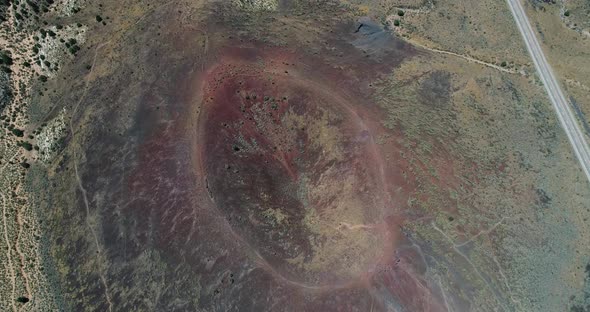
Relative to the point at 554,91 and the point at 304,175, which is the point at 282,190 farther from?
the point at 554,91

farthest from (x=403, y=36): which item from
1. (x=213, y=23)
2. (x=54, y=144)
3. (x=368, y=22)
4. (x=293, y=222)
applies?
(x=54, y=144)

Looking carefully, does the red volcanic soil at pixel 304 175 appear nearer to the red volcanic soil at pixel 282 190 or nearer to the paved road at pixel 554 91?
the red volcanic soil at pixel 282 190

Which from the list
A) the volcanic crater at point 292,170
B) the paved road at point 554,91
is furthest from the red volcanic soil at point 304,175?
the paved road at point 554,91

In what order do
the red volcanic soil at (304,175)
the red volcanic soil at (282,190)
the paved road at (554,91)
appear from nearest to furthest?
the red volcanic soil at (282,190)
the red volcanic soil at (304,175)
the paved road at (554,91)

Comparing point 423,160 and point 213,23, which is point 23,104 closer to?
point 213,23

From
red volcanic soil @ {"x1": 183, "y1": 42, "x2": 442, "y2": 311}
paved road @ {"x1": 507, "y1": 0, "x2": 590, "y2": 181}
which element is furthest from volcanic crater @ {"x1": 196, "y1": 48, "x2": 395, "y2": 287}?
paved road @ {"x1": 507, "y1": 0, "x2": 590, "y2": 181}

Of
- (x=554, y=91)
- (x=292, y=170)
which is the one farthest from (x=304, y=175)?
(x=554, y=91)

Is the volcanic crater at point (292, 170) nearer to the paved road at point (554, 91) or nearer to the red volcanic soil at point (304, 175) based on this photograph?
the red volcanic soil at point (304, 175)

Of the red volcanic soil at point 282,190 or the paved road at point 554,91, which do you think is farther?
the paved road at point 554,91

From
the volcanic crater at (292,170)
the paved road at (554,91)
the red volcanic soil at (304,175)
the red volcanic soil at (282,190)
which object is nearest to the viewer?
the red volcanic soil at (282,190)

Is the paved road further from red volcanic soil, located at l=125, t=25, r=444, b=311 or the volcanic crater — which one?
the volcanic crater
